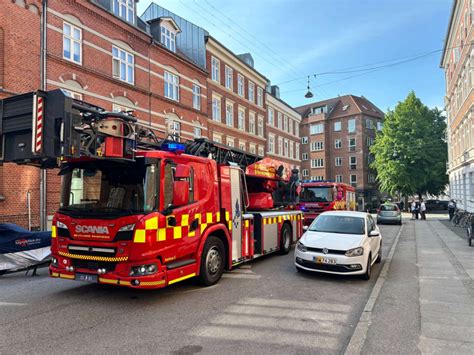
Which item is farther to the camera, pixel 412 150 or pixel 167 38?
pixel 412 150

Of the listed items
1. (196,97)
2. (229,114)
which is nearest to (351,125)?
(229,114)

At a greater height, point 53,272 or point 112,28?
point 112,28

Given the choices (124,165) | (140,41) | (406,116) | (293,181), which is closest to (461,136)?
(406,116)

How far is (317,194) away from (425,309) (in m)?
11.5

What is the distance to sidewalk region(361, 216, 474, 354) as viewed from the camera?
439 centimetres

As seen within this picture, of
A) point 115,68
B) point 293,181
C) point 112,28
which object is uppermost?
point 112,28

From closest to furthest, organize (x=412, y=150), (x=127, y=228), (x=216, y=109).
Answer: (x=127, y=228) → (x=216, y=109) → (x=412, y=150)

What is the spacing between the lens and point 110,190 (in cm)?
611

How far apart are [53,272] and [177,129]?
16942mm

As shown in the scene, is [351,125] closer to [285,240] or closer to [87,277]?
[285,240]

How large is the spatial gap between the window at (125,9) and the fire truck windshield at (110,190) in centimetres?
1527

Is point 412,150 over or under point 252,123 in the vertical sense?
under

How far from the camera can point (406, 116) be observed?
148 feet

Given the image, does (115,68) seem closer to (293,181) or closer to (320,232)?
(293,181)
